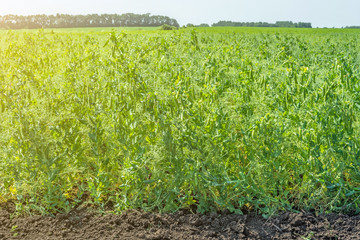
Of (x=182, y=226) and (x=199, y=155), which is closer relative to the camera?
(x=182, y=226)

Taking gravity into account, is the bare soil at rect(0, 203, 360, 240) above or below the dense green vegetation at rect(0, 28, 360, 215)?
below

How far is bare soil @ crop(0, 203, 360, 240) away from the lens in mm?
3385

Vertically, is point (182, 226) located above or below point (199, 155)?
below

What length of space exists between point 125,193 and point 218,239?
1.01 metres

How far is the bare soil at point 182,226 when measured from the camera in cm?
338

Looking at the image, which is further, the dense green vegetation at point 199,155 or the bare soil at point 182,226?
the dense green vegetation at point 199,155

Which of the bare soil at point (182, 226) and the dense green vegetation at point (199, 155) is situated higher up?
the dense green vegetation at point (199, 155)

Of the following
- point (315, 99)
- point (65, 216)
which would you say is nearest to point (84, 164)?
point (65, 216)

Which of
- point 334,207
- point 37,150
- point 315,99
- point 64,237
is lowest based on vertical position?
point 64,237

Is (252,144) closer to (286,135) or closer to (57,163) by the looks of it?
(286,135)

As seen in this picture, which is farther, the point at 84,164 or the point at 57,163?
the point at 84,164

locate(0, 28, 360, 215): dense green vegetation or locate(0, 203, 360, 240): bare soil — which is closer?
locate(0, 203, 360, 240): bare soil

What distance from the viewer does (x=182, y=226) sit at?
350cm

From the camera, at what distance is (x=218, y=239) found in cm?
331
